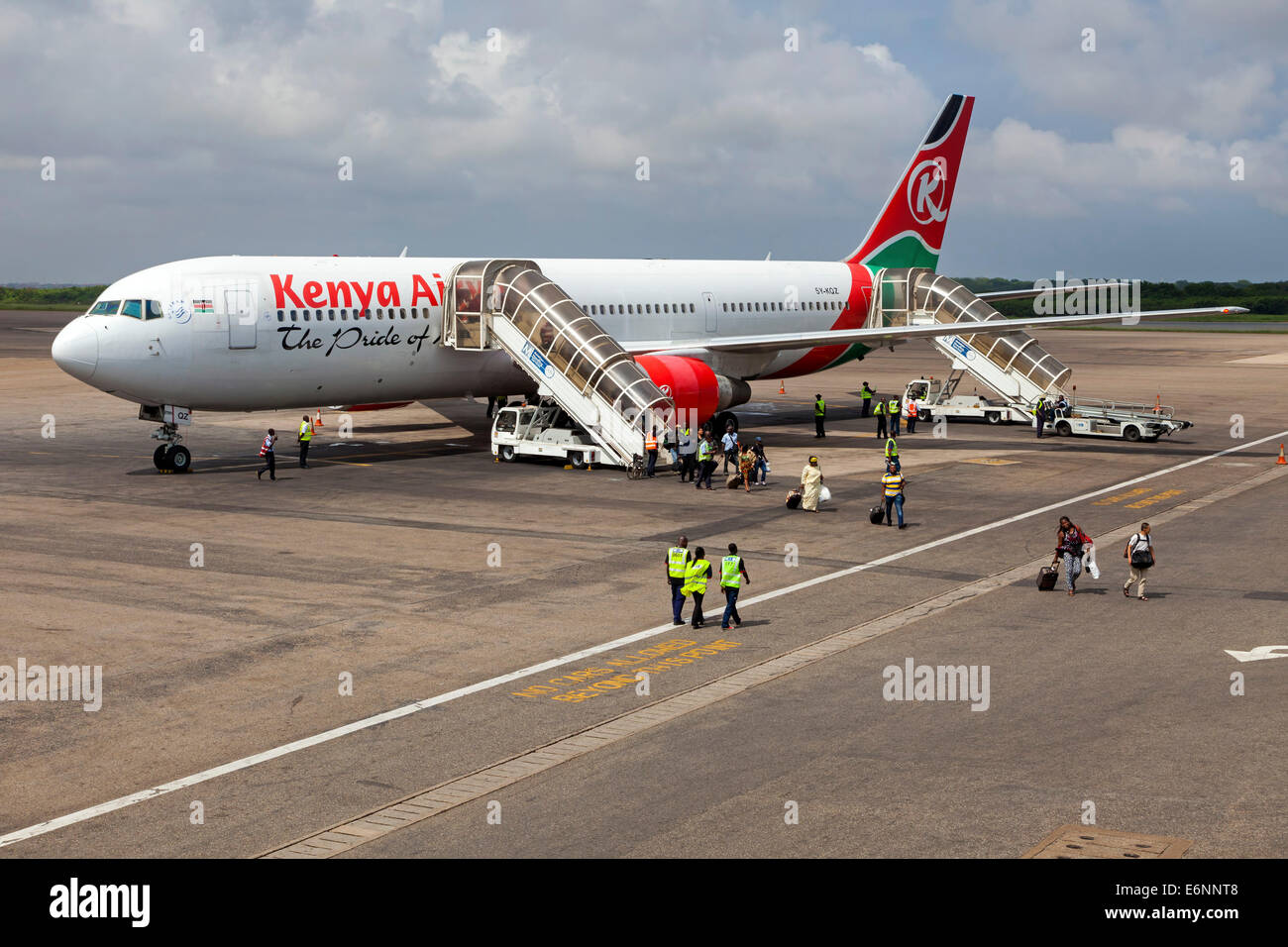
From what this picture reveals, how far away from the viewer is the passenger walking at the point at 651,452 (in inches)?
1602

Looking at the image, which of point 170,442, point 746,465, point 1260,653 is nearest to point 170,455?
point 170,442

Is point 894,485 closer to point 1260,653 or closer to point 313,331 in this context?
point 1260,653

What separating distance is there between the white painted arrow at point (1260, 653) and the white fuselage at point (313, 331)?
2887 centimetres

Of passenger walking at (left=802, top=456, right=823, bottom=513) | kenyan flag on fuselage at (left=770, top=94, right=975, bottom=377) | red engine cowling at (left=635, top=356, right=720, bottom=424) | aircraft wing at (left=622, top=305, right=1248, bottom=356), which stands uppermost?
kenyan flag on fuselage at (left=770, top=94, right=975, bottom=377)

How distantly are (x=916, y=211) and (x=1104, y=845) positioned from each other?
52.1 metres

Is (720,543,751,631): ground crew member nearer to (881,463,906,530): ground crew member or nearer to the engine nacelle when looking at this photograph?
(881,463,906,530): ground crew member

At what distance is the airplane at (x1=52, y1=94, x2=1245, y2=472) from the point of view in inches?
1551

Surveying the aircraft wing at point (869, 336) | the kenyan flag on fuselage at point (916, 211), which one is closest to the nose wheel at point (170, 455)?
the aircraft wing at point (869, 336)

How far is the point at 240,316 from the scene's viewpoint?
40.0 meters

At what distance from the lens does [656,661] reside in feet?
69.9

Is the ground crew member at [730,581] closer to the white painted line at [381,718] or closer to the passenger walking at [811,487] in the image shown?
the white painted line at [381,718]

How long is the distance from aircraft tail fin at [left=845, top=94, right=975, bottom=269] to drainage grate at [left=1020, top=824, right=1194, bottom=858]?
5071 cm

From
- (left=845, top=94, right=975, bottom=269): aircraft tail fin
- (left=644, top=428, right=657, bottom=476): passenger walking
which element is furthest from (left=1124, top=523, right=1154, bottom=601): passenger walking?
(left=845, top=94, right=975, bottom=269): aircraft tail fin
